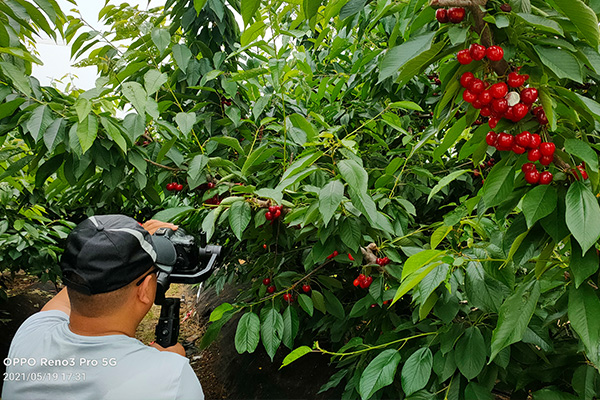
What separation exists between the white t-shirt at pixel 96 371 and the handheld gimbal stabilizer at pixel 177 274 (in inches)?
Answer: 10.0

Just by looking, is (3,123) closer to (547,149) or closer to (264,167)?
(264,167)

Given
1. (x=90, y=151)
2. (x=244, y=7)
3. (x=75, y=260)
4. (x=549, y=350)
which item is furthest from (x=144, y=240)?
(x=549, y=350)

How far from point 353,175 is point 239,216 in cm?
44

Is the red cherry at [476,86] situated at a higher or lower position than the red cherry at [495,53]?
lower

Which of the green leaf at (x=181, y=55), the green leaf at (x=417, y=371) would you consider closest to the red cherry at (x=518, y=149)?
the green leaf at (x=417, y=371)

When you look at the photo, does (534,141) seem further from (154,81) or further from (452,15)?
(154,81)

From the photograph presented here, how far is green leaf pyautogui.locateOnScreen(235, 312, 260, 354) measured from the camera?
4.71ft

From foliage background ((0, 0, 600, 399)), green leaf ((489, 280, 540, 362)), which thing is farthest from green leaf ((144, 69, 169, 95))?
green leaf ((489, 280, 540, 362))

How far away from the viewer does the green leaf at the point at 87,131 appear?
1149 millimetres

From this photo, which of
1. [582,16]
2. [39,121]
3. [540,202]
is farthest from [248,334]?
[582,16]

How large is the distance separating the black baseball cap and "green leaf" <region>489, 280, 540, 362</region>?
32.0 inches

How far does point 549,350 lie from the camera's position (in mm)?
1102

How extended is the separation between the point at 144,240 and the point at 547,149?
918 mm
